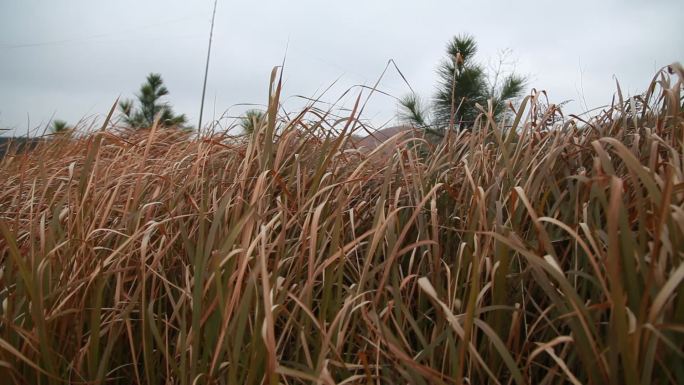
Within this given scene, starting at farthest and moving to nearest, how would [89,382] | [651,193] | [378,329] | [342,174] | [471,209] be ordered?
[342,174] < [471,209] < [89,382] < [378,329] < [651,193]

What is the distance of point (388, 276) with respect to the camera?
138 cm

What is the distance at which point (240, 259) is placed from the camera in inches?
52.9

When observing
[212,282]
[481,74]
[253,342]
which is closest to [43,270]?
[212,282]

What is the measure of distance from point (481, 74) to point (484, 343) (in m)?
5.24

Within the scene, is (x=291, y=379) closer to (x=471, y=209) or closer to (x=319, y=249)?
(x=319, y=249)

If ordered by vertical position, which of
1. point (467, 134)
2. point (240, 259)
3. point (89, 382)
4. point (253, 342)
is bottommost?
point (89, 382)

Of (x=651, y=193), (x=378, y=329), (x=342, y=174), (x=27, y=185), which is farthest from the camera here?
(x=27, y=185)

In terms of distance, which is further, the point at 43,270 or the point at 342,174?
the point at 342,174

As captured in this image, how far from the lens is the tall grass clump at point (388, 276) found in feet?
3.35

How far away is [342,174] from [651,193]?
938mm

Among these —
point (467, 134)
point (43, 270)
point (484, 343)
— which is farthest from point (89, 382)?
point (467, 134)

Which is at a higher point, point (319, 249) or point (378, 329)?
point (319, 249)

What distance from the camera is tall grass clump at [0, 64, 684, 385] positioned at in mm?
1022

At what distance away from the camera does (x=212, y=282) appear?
1.34 m
